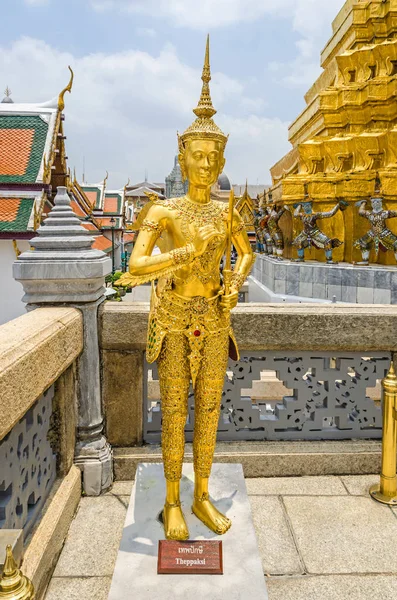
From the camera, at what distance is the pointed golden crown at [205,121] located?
8.36 ft

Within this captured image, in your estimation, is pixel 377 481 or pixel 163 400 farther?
pixel 377 481

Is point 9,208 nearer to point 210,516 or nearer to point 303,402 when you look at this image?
point 303,402

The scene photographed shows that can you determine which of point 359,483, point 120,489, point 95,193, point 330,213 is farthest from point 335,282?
point 95,193

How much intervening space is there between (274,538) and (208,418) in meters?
1.05

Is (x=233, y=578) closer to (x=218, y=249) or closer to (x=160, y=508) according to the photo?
(x=160, y=508)

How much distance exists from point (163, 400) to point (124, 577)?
94 cm

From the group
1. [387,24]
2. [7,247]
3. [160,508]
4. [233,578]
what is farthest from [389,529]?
[387,24]

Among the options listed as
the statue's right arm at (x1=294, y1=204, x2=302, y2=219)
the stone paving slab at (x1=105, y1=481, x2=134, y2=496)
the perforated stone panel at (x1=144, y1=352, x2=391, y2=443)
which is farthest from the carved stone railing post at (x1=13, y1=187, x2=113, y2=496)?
the statue's right arm at (x1=294, y1=204, x2=302, y2=219)

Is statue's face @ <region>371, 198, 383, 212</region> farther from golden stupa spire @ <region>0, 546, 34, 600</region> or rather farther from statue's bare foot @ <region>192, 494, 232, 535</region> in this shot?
golden stupa spire @ <region>0, 546, 34, 600</region>

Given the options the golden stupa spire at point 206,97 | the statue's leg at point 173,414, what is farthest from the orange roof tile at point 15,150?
the statue's leg at point 173,414

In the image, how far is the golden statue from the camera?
100 inches

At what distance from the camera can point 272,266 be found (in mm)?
13453

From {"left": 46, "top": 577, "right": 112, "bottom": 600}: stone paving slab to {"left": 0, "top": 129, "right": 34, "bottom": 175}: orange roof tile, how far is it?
11637 mm

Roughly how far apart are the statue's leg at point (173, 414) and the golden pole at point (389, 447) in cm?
173
